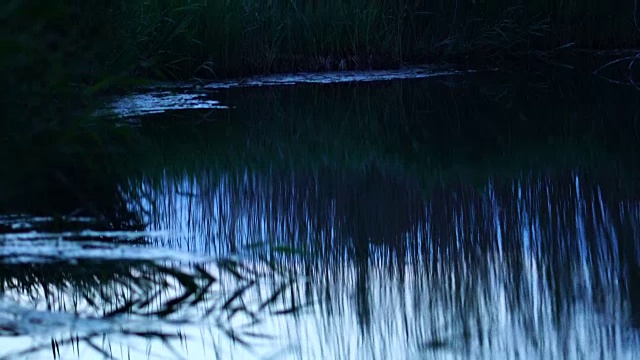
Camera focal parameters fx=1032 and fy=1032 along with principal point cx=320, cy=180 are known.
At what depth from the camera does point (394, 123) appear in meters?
4.97

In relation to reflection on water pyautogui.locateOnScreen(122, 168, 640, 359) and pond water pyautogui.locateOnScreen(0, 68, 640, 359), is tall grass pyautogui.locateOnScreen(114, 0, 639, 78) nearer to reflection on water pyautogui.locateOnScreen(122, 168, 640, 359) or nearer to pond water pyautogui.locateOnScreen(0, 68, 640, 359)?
pond water pyautogui.locateOnScreen(0, 68, 640, 359)

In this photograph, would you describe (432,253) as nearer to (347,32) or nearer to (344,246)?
(344,246)

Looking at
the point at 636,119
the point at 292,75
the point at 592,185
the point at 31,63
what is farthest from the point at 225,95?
the point at 31,63

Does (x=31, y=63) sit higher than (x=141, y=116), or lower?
higher

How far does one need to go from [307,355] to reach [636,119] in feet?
11.0

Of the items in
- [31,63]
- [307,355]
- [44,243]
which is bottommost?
[307,355]

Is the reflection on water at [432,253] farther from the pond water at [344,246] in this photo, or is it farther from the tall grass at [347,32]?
the tall grass at [347,32]

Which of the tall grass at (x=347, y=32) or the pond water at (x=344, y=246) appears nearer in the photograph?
the pond water at (x=344, y=246)

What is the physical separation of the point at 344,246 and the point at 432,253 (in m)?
0.25

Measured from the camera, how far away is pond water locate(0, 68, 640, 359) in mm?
1927

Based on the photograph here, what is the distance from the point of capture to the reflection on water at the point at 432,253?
1971 millimetres

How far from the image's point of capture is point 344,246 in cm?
273

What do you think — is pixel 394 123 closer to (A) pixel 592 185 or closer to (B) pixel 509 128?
(B) pixel 509 128

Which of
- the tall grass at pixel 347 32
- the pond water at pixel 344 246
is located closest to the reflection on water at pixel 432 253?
the pond water at pixel 344 246
